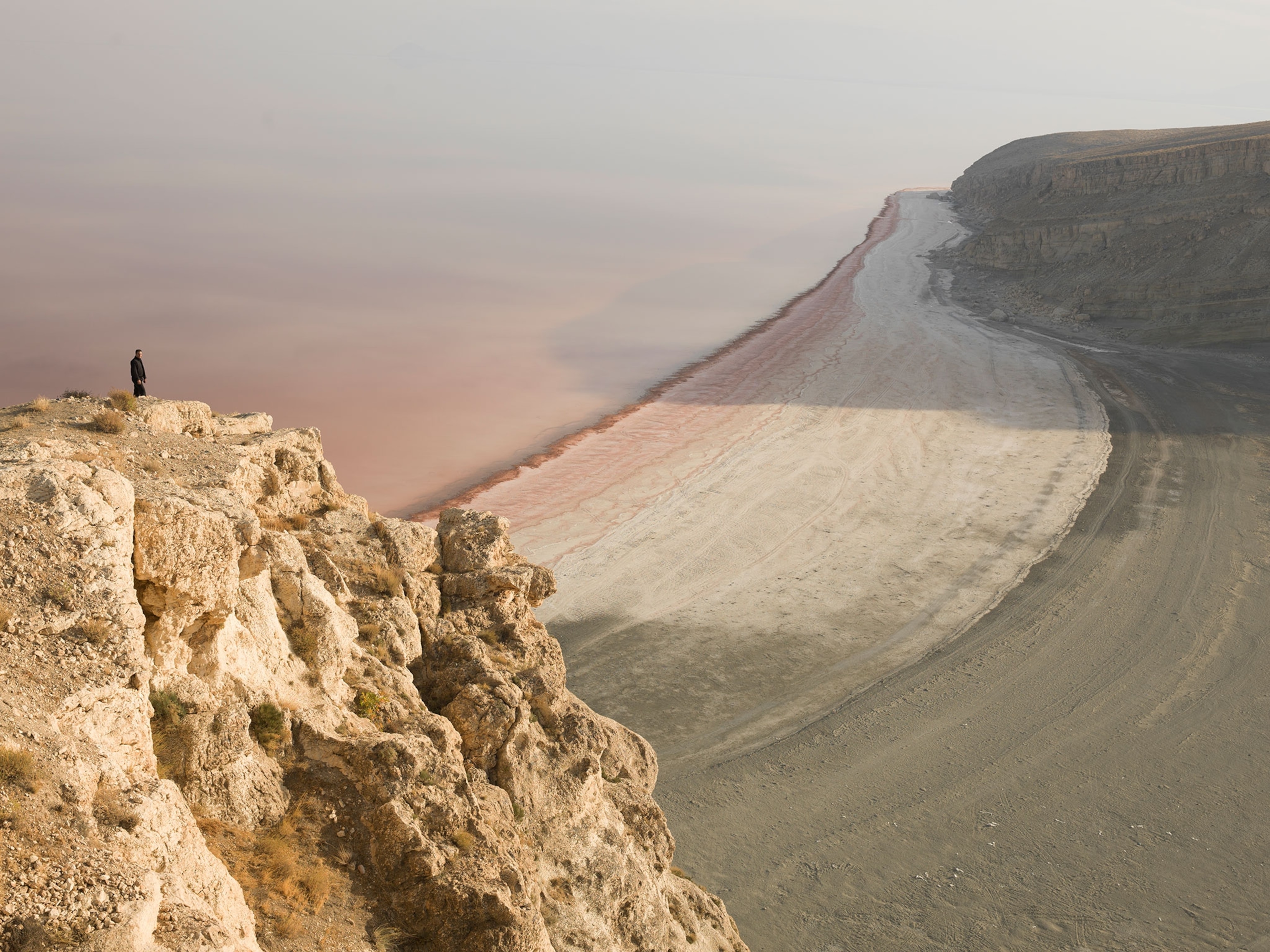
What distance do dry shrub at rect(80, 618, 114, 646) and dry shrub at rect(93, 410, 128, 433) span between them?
3361 millimetres

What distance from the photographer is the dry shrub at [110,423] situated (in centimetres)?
816

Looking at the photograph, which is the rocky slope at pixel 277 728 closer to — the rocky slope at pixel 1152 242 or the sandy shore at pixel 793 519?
the sandy shore at pixel 793 519

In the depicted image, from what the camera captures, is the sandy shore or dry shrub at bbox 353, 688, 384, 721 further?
the sandy shore

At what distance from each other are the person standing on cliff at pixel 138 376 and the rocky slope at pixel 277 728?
118 inches

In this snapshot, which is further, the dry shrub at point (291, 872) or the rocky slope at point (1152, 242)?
the rocky slope at point (1152, 242)

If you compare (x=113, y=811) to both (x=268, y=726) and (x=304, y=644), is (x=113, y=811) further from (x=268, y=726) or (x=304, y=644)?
(x=304, y=644)

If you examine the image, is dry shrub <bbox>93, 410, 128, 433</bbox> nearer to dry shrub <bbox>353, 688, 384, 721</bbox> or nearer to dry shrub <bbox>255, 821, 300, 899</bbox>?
dry shrub <bbox>353, 688, 384, 721</bbox>

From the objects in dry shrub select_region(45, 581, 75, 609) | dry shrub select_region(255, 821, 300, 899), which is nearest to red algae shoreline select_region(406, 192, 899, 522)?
dry shrub select_region(255, 821, 300, 899)

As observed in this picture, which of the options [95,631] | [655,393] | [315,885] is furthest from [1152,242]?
[95,631]

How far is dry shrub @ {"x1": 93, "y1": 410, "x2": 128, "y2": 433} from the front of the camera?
8.16m

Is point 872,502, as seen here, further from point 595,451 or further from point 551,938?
point 551,938

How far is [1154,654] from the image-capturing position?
18.2 meters

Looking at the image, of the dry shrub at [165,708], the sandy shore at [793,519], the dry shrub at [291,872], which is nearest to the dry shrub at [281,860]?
the dry shrub at [291,872]

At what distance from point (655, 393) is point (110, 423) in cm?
3083
